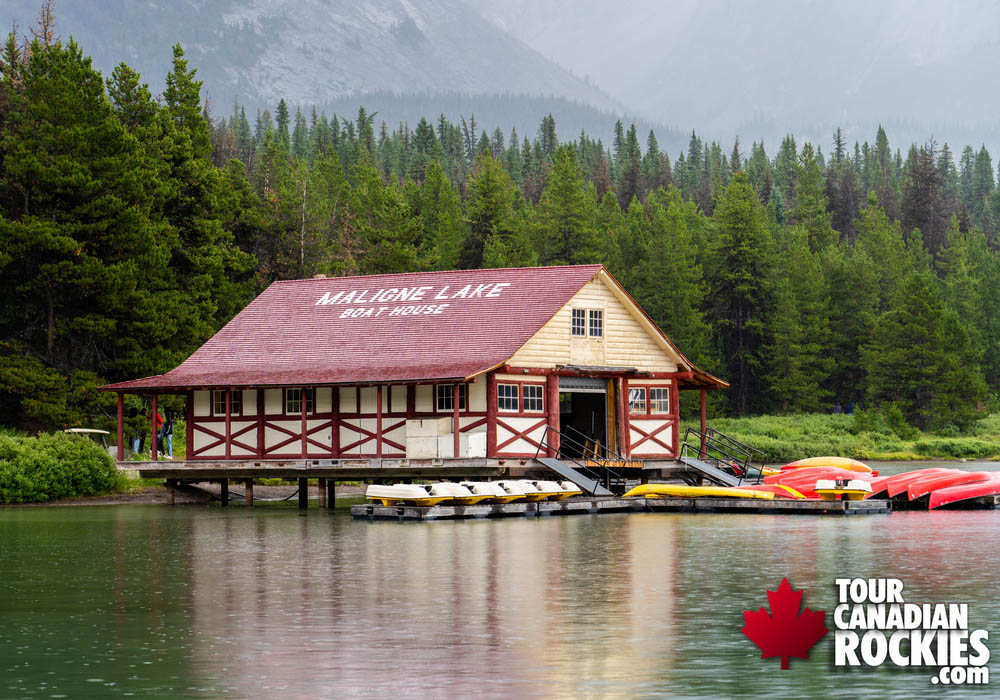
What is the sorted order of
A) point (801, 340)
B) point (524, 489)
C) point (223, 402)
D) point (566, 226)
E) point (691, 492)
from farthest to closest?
1. point (566, 226)
2. point (801, 340)
3. point (223, 402)
4. point (691, 492)
5. point (524, 489)

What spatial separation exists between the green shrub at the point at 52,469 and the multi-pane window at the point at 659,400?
55.2 feet

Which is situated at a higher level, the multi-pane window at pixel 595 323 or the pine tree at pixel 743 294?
the pine tree at pixel 743 294

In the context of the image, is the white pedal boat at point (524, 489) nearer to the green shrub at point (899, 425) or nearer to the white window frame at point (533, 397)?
the white window frame at point (533, 397)

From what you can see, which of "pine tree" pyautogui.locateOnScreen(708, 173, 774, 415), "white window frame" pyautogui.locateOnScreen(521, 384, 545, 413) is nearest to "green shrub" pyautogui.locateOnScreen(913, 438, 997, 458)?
"pine tree" pyautogui.locateOnScreen(708, 173, 774, 415)

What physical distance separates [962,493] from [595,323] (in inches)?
453

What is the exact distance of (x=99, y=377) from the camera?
184 ft

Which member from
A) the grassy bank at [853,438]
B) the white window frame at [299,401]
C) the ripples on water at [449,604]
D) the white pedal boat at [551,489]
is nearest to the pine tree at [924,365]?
the grassy bank at [853,438]

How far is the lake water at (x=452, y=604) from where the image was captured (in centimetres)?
1317

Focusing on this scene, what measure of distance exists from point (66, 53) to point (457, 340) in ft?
78.2

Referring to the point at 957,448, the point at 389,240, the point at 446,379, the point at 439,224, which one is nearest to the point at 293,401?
the point at 446,379

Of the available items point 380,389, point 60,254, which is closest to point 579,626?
point 380,389

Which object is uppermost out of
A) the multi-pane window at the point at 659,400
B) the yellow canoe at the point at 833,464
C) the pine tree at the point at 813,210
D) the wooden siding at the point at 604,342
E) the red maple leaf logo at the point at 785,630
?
the pine tree at the point at 813,210

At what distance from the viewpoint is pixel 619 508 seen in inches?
1463

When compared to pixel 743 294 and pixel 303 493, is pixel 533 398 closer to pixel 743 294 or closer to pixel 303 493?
pixel 303 493
